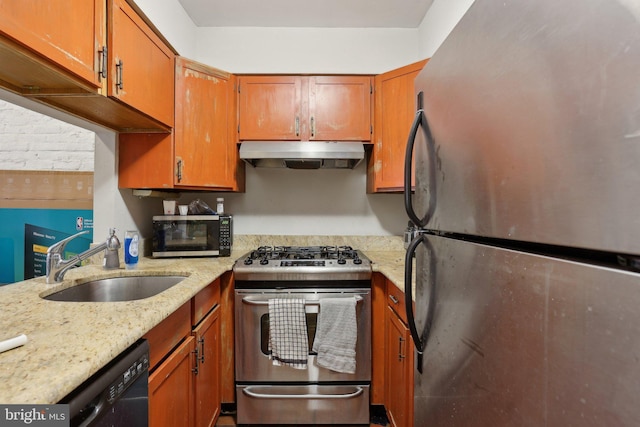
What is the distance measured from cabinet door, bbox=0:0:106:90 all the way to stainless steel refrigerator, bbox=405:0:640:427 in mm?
1163

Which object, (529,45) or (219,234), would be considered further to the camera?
(219,234)

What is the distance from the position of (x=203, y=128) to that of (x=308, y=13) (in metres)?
1.10

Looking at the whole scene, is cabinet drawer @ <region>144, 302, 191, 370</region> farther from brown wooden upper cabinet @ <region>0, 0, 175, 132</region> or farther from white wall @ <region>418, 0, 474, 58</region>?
white wall @ <region>418, 0, 474, 58</region>

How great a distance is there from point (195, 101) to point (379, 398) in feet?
7.01

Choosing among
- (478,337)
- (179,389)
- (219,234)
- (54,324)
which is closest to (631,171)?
(478,337)

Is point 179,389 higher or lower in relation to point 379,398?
higher

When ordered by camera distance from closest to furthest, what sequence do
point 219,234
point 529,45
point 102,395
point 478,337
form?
point 529,45
point 478,337
point 102,395
point 219,234

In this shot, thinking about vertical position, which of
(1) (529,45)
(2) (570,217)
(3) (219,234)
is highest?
(1) (529,45)

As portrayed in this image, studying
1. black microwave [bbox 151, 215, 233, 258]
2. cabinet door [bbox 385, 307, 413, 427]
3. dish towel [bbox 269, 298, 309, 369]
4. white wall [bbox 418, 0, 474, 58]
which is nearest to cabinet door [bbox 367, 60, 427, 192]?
white wall [bbox 418, 0, 474, 58]

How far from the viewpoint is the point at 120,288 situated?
1.53 metres

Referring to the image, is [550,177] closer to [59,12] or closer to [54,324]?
[54,324]

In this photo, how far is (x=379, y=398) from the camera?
72.9 inches

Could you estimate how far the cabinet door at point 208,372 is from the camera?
1.44m

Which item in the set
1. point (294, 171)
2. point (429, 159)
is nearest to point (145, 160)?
point (294, 171)
